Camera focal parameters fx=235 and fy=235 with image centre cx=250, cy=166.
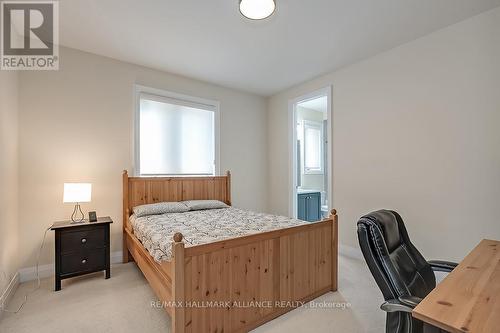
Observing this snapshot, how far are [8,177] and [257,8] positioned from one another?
112 inches

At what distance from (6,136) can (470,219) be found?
4.59m

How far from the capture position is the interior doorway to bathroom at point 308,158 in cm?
431

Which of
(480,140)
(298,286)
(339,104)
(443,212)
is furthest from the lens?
(339,104)

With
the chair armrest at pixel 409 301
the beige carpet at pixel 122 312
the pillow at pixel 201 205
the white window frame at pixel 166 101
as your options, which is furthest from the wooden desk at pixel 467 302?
the white window frame at pixel 166 101

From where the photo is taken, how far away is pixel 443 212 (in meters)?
2.49

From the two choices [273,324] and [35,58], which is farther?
[35,58]

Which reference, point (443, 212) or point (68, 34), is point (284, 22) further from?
point (443, 212)

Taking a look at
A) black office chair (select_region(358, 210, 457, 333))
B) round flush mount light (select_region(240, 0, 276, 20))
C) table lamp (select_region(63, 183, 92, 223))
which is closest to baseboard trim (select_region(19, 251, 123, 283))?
table lamp (select_region(63, 183, 92, 223))

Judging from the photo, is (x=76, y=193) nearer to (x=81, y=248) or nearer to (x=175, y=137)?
(x=81, y=248)

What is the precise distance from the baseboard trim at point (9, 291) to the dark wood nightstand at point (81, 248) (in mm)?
347

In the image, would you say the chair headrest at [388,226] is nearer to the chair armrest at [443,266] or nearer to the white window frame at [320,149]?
the chair armrest at [443,266]

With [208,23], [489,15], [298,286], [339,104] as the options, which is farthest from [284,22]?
[298,286]

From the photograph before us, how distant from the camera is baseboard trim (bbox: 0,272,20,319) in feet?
6.59

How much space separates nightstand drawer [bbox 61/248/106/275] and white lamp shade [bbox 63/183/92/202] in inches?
22.8
